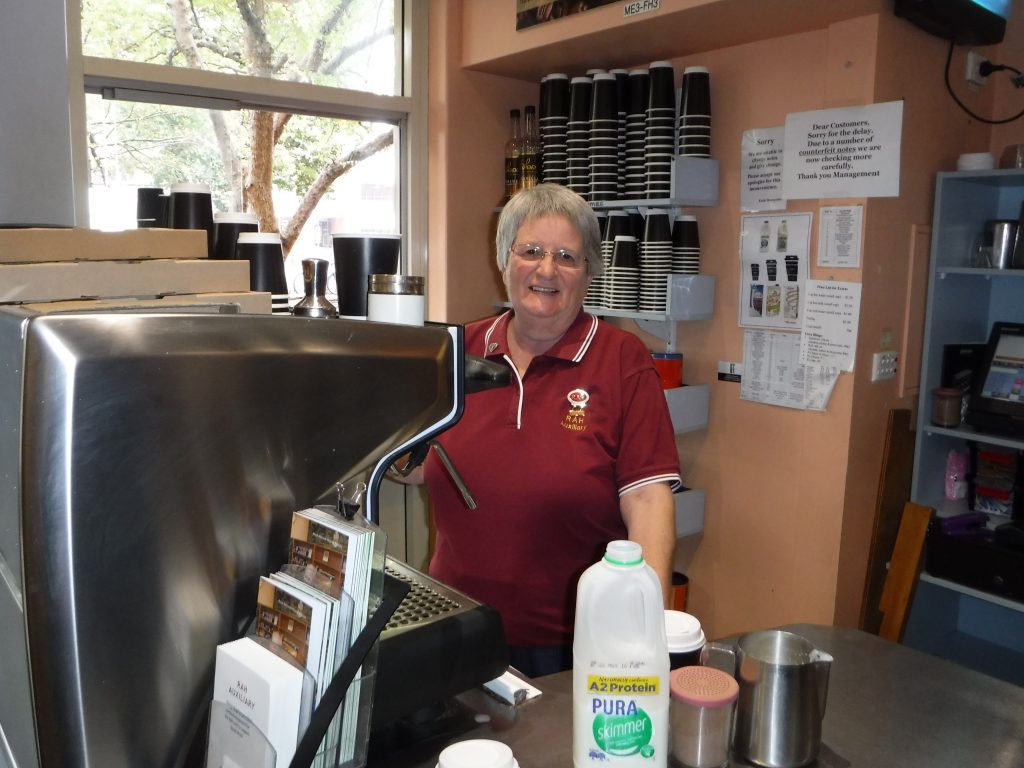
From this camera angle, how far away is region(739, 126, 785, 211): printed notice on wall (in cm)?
249

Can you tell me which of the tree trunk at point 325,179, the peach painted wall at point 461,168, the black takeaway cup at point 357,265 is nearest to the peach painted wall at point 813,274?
the peach painted wall at point 461,168

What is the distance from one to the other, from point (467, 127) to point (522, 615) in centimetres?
211

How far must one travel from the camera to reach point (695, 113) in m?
2.54

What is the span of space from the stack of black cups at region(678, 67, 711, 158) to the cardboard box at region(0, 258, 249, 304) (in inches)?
69.6

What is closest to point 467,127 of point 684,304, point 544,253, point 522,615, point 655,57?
point 655,57

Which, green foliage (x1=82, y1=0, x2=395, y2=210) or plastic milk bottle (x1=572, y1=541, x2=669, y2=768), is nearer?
plastic milk bottle (x1=572, y1=541, x2=669, y2=768)

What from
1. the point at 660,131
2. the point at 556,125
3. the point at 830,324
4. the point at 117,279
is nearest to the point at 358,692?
the point at 117,279

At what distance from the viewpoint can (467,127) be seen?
10.1 ft

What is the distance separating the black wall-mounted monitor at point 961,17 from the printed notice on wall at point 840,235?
50 cm

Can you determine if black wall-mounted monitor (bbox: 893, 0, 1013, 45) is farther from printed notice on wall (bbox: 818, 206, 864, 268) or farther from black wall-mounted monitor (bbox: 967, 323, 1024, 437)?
black wall-mounted monitor (bbox: 967, 323, 1024, 437)

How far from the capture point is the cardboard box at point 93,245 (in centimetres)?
98


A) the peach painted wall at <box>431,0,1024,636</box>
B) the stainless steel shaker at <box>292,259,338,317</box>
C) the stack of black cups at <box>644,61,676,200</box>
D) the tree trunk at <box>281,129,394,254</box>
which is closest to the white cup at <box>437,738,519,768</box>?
the stainless steel shaker at <box>292,259,338,317</box>

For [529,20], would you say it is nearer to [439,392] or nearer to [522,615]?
[522,615]

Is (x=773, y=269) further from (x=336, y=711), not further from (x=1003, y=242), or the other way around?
(x=336, y=711)
